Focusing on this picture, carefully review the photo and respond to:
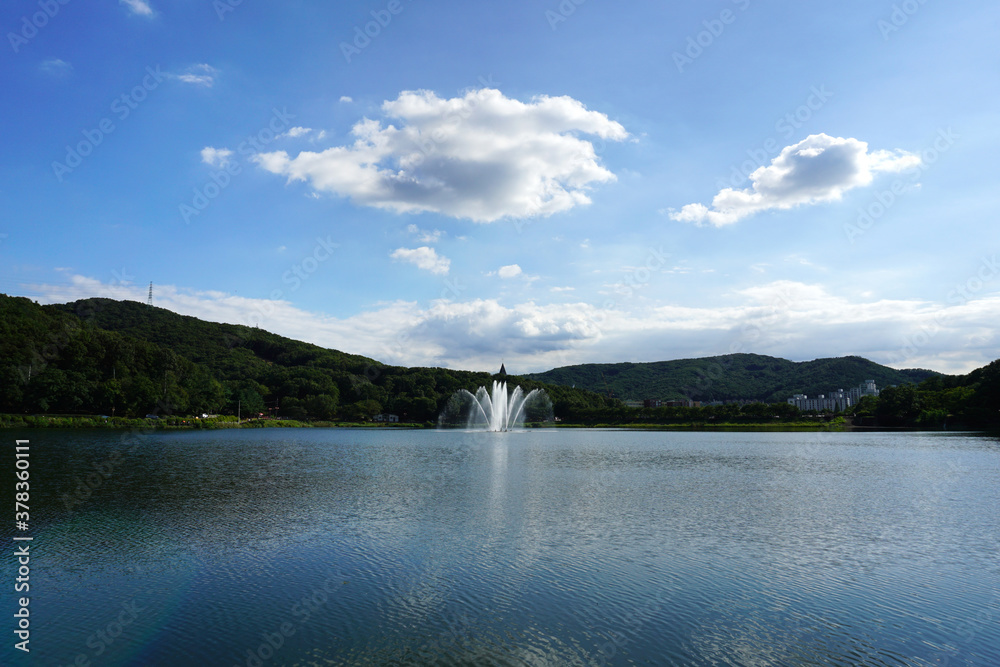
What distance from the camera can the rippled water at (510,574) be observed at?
37.4ft

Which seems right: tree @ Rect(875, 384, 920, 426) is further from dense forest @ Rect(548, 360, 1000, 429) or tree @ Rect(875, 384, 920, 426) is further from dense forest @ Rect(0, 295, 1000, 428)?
dense forest @ Rect(0, 295, 1000, 428)

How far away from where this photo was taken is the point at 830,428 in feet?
411

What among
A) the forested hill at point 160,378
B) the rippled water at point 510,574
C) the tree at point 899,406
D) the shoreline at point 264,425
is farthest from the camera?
the tree at point 899,406

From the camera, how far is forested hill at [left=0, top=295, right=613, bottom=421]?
314 feet

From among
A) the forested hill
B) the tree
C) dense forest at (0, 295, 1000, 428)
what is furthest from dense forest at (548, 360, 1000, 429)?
the forested hill

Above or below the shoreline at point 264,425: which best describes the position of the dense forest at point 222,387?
above

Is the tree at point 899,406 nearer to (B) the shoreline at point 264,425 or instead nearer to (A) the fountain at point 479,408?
(B) the shoreline at point 264,425

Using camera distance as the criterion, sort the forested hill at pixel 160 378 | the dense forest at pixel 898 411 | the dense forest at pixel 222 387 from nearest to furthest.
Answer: the forested hill at pixel 160 378, the dense forest at pixel 222 387, the dense forest at pixel 898 411

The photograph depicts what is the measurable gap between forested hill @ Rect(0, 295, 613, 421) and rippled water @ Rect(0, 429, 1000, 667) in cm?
8063

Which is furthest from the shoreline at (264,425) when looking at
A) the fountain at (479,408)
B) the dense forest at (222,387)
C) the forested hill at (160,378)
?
the fountain at (479,408)

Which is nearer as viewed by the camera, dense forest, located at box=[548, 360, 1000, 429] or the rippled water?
the rippled water

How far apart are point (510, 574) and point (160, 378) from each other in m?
128

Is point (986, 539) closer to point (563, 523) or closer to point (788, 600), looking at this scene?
point (788, 600)

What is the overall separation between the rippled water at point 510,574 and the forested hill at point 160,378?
265ft
